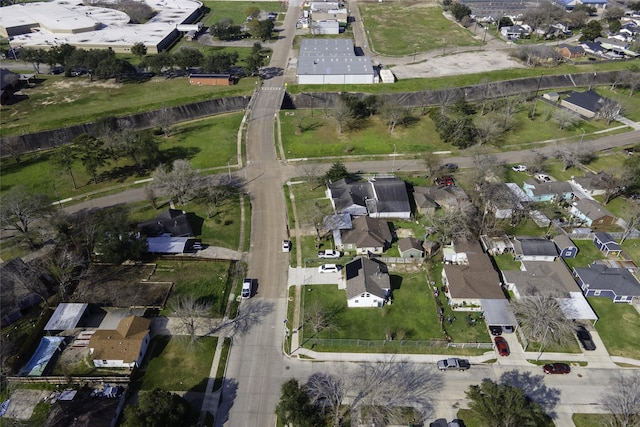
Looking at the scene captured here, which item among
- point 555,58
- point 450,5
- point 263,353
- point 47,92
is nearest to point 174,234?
point 263,353

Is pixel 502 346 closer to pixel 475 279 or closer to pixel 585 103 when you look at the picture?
pixel 475 279

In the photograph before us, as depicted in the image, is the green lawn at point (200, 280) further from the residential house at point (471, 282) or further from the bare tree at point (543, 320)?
the bare tree at point (543, 320)

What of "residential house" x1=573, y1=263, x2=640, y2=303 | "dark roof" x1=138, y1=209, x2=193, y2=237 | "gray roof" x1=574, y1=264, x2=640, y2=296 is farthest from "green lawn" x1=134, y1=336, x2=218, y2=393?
"gray roof" x1=574, y1=264, x2=640, y2=296

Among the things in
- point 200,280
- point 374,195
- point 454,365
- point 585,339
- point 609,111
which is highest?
point 609,111

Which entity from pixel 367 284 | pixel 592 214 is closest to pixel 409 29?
pixel 592 214

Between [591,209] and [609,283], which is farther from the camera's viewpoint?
[591,209]

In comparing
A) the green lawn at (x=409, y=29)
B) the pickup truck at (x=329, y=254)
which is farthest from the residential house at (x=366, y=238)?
the green lawn at (x=409, y=29)

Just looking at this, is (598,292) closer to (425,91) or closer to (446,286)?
(446,286)
